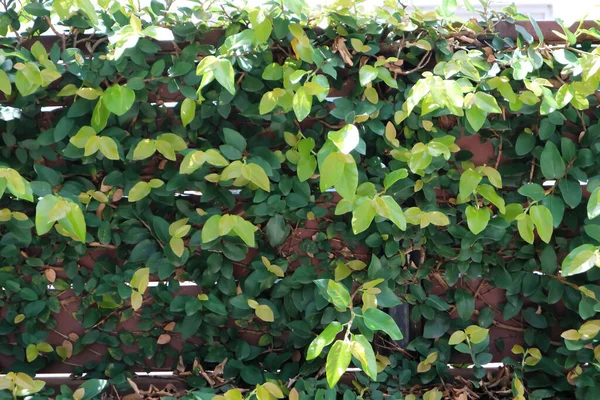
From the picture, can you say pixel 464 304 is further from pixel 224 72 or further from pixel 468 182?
pixel 224 72

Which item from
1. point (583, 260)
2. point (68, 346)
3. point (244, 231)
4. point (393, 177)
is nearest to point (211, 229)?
point (244, 231)

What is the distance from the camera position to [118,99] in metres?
1.28

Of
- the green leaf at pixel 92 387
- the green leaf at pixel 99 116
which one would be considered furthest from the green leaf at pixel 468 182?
the green leaf at pixel 92 387

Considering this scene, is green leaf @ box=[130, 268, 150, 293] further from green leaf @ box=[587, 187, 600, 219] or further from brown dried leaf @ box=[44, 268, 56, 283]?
green leaf @ box=[587, 187, 600, 219]

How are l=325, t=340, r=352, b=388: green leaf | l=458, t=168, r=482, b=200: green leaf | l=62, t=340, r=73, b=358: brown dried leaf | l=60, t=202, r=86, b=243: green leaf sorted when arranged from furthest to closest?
1. l=62, t=340, r=73, b=358: brown dried leaf
2. l=458, t=168, r=482, b=200: green leaf
3. l=60, t=202, r=86, b=243: green leaf
4. l=325, t=340, r=352, b=388: green leaf

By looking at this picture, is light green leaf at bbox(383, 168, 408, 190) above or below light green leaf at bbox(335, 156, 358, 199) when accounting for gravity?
below

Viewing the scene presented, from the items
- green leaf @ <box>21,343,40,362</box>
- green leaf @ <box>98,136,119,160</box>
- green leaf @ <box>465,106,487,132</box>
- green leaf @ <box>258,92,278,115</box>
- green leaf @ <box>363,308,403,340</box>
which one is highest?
green leaf @ <box>258,92,278,115</box>

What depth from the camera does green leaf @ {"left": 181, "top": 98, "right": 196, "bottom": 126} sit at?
1.34 metres

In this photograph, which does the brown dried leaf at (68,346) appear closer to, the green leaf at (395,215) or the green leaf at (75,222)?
the green leaf at (75,222)

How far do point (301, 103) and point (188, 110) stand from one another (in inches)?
10.6

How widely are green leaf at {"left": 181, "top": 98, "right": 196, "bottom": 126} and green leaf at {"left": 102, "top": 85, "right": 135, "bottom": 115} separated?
11 centimetres

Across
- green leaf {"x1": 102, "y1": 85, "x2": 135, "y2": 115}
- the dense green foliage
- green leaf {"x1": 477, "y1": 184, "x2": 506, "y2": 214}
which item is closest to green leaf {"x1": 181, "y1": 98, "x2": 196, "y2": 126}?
the dense green foliage

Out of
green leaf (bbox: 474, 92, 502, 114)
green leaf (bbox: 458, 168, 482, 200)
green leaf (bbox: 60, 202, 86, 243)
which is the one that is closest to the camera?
green leaf (bbox: 60, 202, 86, 243)

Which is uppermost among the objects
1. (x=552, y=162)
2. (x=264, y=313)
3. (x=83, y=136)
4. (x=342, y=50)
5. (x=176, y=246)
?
(x=342, y=50)
